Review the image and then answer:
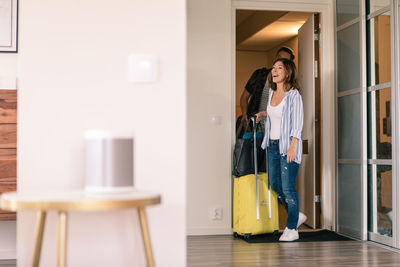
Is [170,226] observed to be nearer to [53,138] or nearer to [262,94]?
[53,138]

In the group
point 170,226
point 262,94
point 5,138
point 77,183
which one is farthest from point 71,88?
point 262,94

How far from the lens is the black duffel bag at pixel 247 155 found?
4676 millimetres

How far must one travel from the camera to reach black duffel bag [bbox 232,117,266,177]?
468cm

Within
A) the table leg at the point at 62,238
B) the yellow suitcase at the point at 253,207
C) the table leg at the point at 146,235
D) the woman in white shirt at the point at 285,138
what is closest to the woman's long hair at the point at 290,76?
the woman in white shirt at the point at 285,138

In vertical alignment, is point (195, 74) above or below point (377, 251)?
above

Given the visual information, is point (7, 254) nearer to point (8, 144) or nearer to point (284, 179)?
point (8, 144)

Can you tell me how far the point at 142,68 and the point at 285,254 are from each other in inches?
86.6

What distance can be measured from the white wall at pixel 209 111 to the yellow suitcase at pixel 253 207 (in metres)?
0.19

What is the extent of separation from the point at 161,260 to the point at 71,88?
0.77m

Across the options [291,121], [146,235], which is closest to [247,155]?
[291,121]

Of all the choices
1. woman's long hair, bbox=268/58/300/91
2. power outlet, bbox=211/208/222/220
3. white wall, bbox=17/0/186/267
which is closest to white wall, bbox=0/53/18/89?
white wall, bbox=17/0/186/267

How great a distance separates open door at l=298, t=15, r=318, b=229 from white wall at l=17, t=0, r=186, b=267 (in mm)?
3164

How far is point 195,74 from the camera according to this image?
488cm

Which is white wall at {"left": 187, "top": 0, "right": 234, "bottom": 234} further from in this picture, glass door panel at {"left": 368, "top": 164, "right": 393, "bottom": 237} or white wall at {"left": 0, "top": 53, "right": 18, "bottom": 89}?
white wall at {"left": 0, "top": 53, "right": 18, "bottom": 89}
